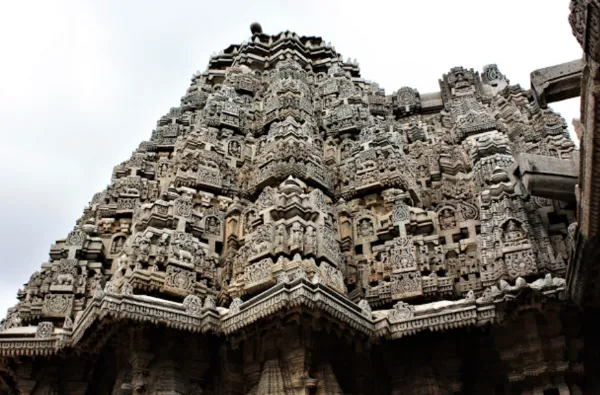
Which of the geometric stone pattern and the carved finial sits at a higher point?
the carved finial

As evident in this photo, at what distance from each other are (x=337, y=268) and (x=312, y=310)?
7.39 feet

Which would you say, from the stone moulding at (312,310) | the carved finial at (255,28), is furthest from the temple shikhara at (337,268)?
the carved finial at (255,28)

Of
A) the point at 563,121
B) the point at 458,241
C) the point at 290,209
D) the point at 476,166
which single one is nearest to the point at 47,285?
the point at 290,209

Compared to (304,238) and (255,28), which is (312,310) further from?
(255,28)

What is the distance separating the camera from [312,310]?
976cm

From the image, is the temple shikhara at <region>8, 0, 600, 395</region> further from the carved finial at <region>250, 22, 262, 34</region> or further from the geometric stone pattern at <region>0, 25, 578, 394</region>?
the carved finial at <region>250, 22, 262, 34</region>

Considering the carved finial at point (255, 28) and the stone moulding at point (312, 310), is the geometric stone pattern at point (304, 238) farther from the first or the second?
the carved finial at point (255, 28)

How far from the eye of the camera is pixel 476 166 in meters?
14.1

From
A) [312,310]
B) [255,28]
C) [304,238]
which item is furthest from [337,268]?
[255,28]

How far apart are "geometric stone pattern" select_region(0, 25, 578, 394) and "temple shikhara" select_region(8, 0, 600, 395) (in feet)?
0.16

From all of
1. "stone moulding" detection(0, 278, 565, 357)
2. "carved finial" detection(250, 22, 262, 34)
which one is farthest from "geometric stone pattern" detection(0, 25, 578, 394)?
"carved finial" detection(250, 22, 262, 34)

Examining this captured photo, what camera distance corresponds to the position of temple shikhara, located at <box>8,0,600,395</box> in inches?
388

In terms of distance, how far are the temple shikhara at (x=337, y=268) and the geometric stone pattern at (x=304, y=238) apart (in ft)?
0.16

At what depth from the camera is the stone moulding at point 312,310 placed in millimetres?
9742
